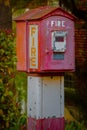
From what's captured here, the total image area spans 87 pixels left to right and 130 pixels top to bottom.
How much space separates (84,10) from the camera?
9.11 m

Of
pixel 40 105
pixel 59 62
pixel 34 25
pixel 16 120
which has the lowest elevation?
pixel 16 120

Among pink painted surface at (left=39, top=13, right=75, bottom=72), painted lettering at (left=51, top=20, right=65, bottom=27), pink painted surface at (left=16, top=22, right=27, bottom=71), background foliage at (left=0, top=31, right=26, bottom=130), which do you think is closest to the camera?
pink painted surface at (left=39, top=13, right=75, bottom=72)

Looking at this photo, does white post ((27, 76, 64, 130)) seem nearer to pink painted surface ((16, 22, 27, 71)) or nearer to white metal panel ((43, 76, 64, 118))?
white metal panel ((43, 76, 64, 118))

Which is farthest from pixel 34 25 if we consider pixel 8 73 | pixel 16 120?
pixel 16 120

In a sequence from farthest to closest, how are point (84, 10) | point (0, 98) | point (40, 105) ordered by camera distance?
point (84, 10), point (0, 98), point (40, 105)

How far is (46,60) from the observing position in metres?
5.93

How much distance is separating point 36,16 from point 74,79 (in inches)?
135

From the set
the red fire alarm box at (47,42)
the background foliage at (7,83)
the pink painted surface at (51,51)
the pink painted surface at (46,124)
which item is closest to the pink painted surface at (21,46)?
the red fire alarm box at (47,42)

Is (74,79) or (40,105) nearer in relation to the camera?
(40,105)

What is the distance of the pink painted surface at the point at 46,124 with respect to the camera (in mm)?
5965

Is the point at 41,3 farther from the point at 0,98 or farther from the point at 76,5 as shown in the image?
the point at 0,98

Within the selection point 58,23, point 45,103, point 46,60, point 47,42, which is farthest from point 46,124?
point 58,23

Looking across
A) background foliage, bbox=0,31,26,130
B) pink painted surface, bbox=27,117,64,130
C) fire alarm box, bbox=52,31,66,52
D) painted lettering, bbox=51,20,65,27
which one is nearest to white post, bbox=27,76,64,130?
pink painted surface, bbox=27,117,64,130

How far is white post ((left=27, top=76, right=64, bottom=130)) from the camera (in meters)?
6.00
